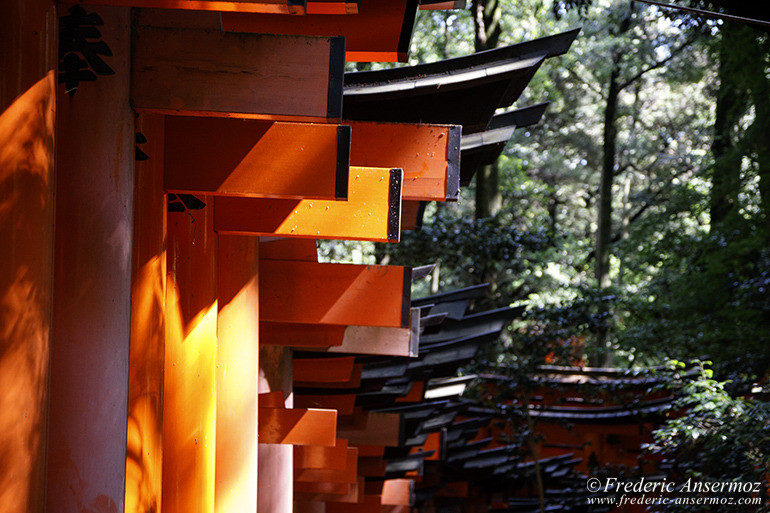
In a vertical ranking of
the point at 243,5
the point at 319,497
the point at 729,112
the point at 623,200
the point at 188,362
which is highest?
the point at 729,112

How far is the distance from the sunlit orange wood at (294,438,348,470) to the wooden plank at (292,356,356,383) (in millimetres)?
546

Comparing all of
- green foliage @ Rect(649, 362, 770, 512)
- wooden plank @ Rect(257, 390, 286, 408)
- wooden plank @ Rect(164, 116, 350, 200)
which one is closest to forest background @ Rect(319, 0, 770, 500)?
green foliage @ Rect(649, 362, 770, 512)

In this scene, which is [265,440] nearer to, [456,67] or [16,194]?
[456,67]

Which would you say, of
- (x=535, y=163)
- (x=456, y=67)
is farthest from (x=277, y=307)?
(x=535, y=163)

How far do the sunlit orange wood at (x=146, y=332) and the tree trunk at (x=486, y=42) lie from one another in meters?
12.2

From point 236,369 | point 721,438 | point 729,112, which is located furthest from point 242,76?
point 729,112

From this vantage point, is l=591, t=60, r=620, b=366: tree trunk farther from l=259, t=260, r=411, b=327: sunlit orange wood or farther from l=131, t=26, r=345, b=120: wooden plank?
l=131, t=26, r=345, b=120: wooden plank

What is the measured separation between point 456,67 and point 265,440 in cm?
223

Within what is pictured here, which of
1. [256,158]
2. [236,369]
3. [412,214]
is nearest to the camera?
[256,158]

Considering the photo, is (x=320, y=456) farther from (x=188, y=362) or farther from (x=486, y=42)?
(x=486, y=42)

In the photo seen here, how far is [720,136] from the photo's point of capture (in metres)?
15.3

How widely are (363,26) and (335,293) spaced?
1533 millimetres

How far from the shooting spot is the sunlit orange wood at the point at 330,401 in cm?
740

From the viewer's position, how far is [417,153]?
→ 3.43 metres
